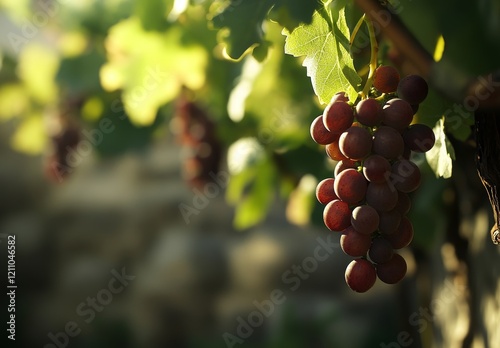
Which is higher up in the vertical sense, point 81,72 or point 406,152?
point 81,72

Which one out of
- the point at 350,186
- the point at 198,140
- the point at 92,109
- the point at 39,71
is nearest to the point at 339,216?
the point at 350,186

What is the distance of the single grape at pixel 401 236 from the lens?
28.3 inches

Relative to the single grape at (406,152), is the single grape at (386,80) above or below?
above

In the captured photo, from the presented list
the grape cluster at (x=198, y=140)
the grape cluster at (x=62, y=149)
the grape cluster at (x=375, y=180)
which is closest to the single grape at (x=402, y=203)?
the grape cluster at (x=375, y=180)

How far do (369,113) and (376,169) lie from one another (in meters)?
0.06

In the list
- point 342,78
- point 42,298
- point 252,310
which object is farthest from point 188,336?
point 342,78

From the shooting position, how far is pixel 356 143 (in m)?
0.70

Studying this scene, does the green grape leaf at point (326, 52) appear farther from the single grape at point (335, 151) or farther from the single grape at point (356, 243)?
the single grape at point (356, 243)

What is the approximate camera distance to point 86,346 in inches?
150

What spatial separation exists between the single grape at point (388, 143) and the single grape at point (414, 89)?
0.04 metres

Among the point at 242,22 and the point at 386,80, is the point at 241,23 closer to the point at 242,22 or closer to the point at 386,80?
the point at 242,22

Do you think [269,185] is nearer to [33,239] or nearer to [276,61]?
[276,61]

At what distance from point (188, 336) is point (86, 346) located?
587mm

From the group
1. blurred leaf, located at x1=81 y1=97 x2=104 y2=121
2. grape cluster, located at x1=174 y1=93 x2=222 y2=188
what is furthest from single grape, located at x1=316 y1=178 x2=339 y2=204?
blurred leaf, located at x1=81 y1=97 x2=104 y2=121
